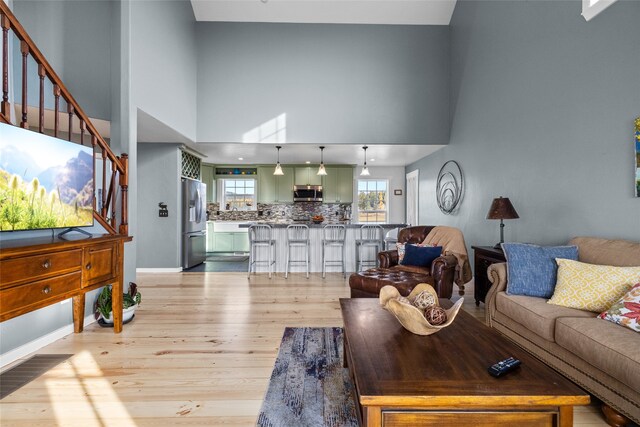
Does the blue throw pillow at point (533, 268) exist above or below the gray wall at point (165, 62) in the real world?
below

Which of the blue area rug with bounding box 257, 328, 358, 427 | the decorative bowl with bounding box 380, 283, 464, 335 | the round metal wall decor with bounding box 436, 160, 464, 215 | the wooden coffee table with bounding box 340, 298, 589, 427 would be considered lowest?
the blue area rug with bounding box 257, 328, 358, 427

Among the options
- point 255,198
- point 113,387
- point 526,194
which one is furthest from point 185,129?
point 526,194

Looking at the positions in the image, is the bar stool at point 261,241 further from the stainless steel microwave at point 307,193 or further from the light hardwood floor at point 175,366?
the stainless steel microwave at point 307,193

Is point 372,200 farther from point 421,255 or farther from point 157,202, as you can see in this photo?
point 157,202

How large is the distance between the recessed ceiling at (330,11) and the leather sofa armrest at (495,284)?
4891mm

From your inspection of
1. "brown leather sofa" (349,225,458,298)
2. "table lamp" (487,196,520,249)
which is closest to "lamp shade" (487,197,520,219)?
"table lamp" (487,196,520,249)

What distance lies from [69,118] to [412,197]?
7167mm

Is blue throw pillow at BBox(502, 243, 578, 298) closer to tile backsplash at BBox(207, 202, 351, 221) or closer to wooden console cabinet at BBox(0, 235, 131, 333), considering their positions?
wooden console cabinet at BBox(0, 235, 131, 333)

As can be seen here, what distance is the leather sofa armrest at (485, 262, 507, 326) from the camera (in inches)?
106

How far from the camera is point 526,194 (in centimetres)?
363

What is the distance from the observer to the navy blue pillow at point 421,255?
12.5 ft

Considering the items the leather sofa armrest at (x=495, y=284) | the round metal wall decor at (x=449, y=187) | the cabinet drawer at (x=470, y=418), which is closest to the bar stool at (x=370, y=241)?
the round metal wall decor at (x=449, y=187)

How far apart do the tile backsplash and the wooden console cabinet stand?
18.4 feet

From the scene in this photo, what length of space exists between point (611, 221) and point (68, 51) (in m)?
5.51
